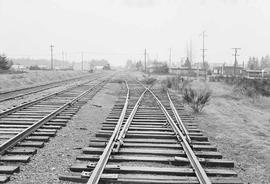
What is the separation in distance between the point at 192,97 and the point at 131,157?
8.39 meters

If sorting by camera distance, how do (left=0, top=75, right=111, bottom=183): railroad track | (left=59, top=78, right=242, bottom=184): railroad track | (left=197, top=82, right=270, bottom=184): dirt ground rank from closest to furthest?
1. (left=59, top=78, right=242, bottom=184): railroad track
2. (left=197, top=82, right=270, bottom=184): dirt ground
3. (left=0, top=75, right=111, bottom=183): railroad track

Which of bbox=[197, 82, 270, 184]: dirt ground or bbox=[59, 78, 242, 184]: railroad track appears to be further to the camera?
bbox=[197, 82, 270, 184]: dirt ground

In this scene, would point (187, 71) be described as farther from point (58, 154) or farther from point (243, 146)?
point (58, 154)

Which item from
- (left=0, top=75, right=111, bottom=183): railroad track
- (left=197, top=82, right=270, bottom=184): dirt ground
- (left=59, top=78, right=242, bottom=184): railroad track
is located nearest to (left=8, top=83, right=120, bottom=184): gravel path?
(left=0, top=75, right=111, bottom=183): railroad track

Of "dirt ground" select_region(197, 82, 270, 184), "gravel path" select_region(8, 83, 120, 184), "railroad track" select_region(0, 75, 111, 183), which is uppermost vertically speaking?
"railroad track" select_region(0, 75, 111, 183)

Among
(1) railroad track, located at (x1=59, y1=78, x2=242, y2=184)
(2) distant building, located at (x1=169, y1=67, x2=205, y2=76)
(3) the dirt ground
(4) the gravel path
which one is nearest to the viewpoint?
(1) railroad track, located at (x1=59, y1=78, x2=242, y2=184)

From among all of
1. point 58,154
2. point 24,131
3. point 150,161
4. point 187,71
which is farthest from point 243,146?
point 187,71

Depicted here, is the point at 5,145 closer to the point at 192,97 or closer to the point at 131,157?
the point at 131,157

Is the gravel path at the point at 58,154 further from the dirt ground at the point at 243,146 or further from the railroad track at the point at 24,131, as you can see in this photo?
the dirt ground at the point at 243,146

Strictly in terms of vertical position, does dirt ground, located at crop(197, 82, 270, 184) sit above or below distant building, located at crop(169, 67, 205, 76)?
below

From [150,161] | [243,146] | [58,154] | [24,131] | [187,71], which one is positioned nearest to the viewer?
[150,161]

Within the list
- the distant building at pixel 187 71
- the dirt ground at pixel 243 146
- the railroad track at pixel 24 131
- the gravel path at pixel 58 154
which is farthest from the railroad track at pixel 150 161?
the distant building at pixel 187 71

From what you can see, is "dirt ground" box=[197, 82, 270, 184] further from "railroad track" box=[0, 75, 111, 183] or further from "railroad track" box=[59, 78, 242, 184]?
"railroad track" box=[0, 75, 111, 183]

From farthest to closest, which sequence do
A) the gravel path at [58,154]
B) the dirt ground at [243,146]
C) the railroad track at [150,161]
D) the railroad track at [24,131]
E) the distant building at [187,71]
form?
1. the distant building at [187,71]
2. the railroad track at [24,131]
3. the dirt ground at [243,146]
4. the gravel path at [58,154]
5. the railroad track at [150,161]
